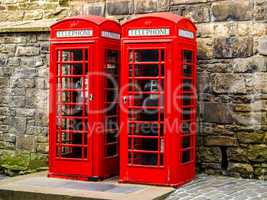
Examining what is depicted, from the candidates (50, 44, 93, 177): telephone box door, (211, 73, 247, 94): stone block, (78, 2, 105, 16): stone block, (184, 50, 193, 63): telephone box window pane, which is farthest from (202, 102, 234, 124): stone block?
(78, 2, 105, 16): stone block

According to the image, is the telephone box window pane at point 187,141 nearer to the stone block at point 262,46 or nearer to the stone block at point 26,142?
the stone block at point 262,46

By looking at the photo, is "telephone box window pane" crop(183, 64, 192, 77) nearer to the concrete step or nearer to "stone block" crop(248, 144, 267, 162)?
"stone block" crop(248, 144, 267, 162)

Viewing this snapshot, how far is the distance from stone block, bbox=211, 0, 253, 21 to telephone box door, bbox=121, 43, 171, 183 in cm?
140

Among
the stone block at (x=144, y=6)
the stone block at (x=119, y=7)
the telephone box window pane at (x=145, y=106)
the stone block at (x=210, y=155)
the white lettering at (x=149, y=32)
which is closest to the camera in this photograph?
the white lettering at (x=149, y=32)

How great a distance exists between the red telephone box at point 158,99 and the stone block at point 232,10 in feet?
2.13

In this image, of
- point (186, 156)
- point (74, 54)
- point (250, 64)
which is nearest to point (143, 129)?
point (186, 156)

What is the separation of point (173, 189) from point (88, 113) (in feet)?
5.32

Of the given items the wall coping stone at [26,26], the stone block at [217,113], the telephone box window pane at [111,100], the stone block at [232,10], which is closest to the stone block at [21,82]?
the wall coping stone at [26,26]

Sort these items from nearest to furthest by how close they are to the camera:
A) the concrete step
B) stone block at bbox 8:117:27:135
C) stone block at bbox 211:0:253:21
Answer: the concrete step
stone block at bbox 211:0:253:21
stone block at bbox 8:117:27:135

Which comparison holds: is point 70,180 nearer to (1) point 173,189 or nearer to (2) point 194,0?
(1) point 173,189

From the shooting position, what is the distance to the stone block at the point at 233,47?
7398 millimetres

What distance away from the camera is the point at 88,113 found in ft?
23.4

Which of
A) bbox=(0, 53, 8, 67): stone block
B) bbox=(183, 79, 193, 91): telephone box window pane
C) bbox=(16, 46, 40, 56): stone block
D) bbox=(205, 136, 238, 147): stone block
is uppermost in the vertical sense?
bbox=(16, 46, 40, 56): stone block

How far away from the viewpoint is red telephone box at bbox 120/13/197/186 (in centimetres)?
662
